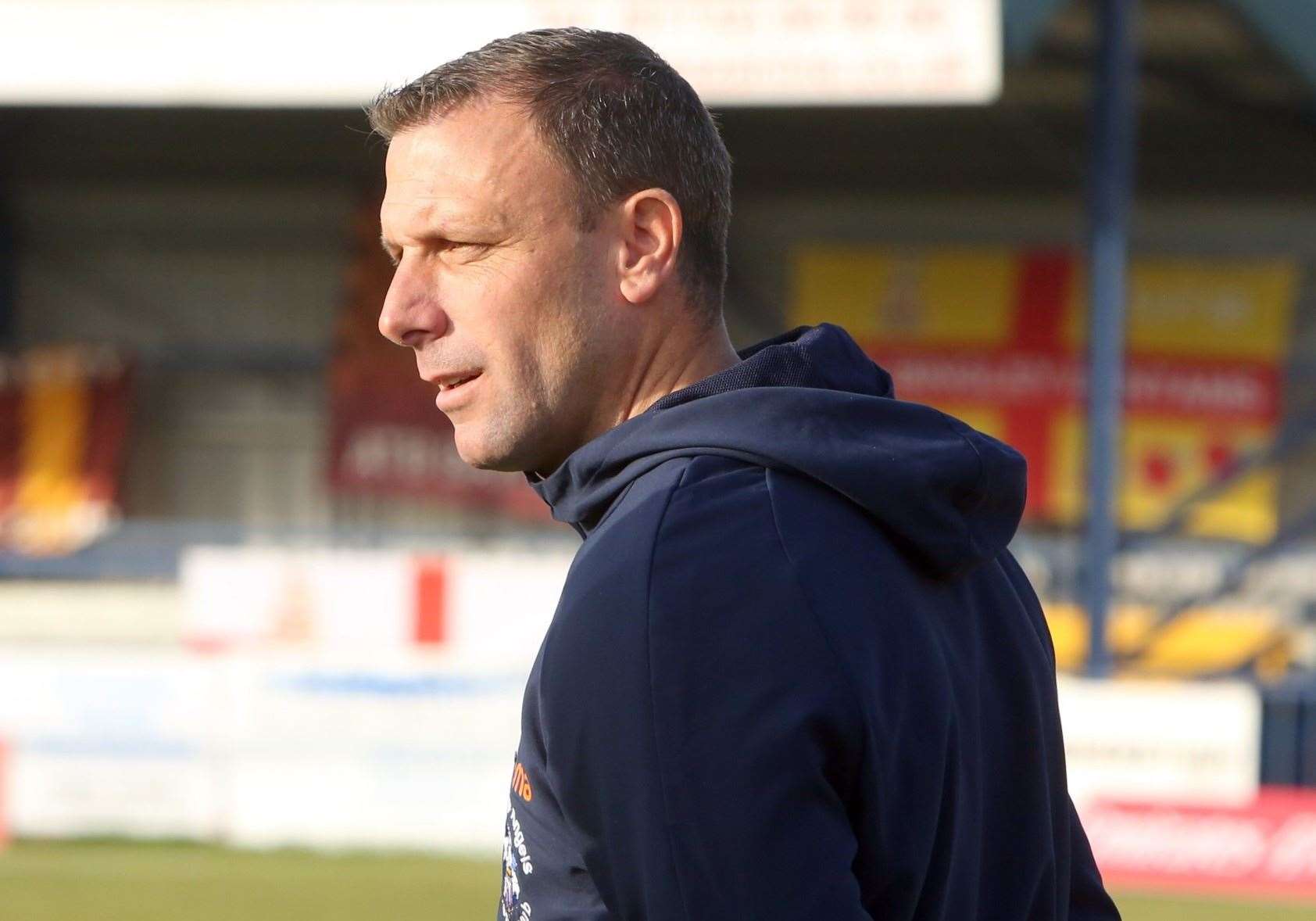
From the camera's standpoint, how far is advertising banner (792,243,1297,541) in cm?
1232

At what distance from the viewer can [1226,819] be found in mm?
7516

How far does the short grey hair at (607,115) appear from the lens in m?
1.29

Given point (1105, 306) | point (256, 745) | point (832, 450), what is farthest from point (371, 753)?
point (832, 450)

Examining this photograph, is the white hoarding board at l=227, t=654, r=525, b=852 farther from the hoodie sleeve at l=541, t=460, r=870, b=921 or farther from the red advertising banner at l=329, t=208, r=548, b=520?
the hoodie sleeve at l=541, t=460, r=870, b=921

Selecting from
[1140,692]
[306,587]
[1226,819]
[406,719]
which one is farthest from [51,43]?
[1226,819]

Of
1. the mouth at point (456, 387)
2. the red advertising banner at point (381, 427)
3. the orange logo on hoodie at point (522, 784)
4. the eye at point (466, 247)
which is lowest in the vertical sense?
the red advertising banner at point (381, 427)

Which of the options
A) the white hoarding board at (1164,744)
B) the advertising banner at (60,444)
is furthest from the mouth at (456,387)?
the advertising banner at (60,444)

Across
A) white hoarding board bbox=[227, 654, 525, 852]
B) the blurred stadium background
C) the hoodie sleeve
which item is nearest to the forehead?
the hoodie sleeve

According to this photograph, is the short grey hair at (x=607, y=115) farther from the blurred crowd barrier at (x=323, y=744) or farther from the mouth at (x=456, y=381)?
the blurred crowd barrier at (x=323, y=744)

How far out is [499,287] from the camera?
1323 mm

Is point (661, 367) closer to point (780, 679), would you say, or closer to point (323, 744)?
point (780, 679)

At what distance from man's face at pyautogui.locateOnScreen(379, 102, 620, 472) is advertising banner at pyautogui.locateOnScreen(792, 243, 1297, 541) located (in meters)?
11.1

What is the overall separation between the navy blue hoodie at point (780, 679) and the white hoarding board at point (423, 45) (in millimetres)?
6972

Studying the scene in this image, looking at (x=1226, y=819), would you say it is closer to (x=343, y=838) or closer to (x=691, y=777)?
(x=343, y=838)
